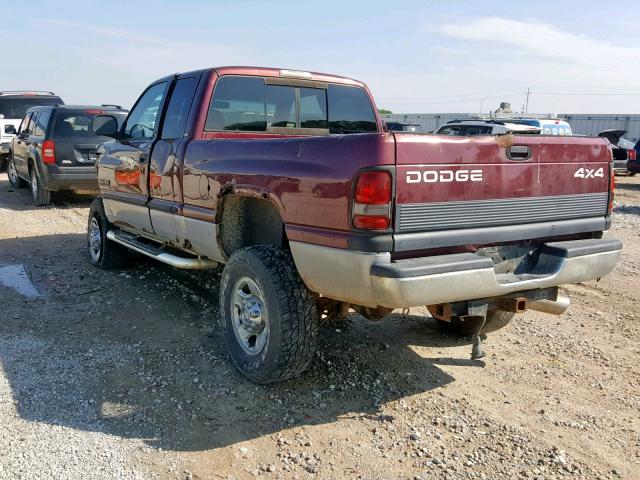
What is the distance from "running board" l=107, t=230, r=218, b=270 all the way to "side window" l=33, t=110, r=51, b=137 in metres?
5.72

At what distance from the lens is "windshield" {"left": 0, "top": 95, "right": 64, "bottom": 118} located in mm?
16672

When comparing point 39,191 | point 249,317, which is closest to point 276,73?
point 249,317

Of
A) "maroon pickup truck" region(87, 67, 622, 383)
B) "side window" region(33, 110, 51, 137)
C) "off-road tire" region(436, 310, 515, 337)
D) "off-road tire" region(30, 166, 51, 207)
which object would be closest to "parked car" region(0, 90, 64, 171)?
"side window" region(33, 110, 51, 137)

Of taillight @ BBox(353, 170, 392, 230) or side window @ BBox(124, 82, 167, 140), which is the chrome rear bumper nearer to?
taillight @ BBox(353, 170, 392, 230)

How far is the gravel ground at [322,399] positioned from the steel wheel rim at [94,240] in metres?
1.28

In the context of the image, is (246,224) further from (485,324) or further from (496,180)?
(485,324)

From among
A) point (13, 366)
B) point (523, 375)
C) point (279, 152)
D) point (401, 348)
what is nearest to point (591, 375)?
point (523, 375)

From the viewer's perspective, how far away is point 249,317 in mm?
4000

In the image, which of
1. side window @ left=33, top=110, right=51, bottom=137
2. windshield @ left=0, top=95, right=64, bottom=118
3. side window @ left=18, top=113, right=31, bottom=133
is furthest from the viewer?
windshield @ left=0, top=95, right=64, bottom=118

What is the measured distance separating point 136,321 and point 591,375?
3609 millimetres

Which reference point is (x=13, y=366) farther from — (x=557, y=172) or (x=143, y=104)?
(x=557, y=172)

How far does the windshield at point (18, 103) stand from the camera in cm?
Result: 1667

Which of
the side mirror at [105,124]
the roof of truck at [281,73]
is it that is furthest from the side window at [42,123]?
the roof of truck at [281,73]

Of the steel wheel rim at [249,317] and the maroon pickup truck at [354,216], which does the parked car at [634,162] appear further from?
the steel wheel rim at [249,317]
